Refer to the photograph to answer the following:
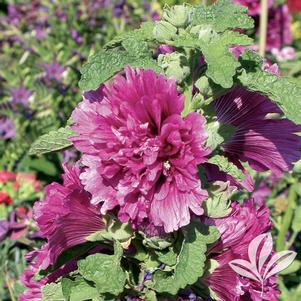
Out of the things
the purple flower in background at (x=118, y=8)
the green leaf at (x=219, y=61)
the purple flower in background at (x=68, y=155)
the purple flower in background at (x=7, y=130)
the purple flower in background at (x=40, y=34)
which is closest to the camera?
the green leaf at (x=219, y=61)

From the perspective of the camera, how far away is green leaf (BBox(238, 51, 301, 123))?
95 centimetres

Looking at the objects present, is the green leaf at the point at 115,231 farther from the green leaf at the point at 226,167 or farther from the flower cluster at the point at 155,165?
the green leaf at the point at 226,167

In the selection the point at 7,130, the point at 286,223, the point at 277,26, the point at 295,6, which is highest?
the point at 277,26

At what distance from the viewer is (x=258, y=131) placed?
1.10 meters

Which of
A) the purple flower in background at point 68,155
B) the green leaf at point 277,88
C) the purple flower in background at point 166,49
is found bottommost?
the purple flower in background at point 68,155

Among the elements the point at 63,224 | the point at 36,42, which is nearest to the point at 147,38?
the point at 63,224

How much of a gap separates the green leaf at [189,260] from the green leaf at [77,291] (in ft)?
0.33

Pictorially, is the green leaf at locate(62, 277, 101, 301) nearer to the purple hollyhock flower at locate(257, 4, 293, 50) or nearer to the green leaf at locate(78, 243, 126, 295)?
the green leaf at locate(78, 243, 126, 295)

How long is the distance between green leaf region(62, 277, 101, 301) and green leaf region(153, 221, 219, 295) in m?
0.10

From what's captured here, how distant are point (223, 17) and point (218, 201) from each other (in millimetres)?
278

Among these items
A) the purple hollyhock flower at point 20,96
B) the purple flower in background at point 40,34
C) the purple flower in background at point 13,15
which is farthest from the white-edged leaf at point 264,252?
the purple flower in background at point 13,15

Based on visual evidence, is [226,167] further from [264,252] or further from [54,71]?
[54,71]

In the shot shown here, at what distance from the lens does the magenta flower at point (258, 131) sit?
1.07 meters

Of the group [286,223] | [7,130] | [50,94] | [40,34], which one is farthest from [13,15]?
[286,223]
